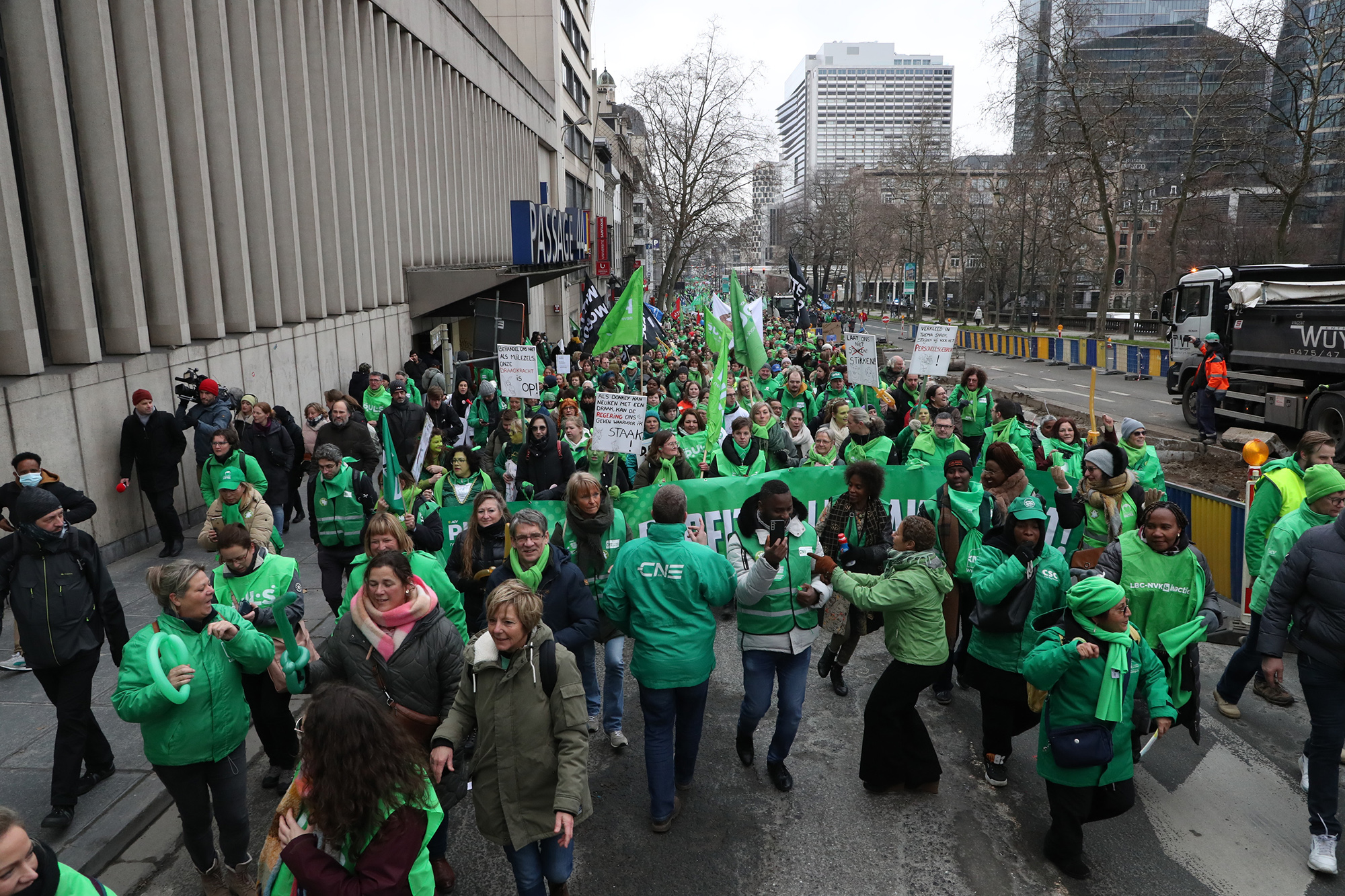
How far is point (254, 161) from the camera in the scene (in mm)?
13344

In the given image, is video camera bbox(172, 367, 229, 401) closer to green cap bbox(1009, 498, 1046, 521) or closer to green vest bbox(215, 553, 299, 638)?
green vest bbox(215, 553, 299, 638)

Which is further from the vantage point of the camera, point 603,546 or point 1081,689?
point 603,546

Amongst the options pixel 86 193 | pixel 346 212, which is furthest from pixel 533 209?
pixel 86 193

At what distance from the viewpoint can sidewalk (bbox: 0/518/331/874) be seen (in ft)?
14.5

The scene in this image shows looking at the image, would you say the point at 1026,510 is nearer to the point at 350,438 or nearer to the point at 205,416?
the point at 350,438

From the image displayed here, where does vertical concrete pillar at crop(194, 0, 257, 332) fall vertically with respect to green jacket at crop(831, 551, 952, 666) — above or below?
above

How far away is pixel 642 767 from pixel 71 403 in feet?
24.5

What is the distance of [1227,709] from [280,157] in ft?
47.5

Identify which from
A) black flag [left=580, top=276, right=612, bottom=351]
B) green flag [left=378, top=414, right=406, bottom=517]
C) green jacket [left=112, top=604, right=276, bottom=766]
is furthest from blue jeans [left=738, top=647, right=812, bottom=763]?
black flag [left=580, top=276, right=612, bottom=351]

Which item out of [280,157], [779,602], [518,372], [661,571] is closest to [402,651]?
[661,571]

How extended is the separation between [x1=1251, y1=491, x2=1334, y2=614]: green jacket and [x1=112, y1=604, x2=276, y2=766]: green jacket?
5.32 meters

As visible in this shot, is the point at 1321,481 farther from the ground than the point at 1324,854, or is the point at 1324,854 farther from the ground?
the point at 1321,481

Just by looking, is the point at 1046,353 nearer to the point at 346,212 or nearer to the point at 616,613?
the point at 346,212

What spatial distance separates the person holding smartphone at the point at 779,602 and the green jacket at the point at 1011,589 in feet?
2.95
